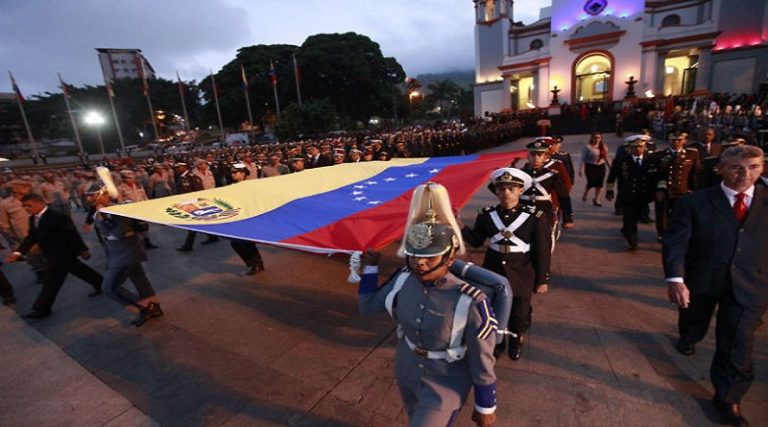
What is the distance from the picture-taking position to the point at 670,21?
34594 millimetres

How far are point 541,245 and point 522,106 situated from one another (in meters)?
43.0

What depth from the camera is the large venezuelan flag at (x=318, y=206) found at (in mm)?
3586

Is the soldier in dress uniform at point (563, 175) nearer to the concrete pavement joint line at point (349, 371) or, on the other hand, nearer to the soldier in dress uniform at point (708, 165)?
the soldier in dress uniform at point (708, 165)

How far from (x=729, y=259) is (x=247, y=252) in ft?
19.9

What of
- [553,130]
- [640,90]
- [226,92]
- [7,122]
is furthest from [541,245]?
[7,122]

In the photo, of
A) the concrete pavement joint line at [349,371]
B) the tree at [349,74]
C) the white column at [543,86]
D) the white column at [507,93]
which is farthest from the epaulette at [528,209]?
the tree at [349,74]

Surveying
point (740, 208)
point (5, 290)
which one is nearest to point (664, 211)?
point (740, 208)

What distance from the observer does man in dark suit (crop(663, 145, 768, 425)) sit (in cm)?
251

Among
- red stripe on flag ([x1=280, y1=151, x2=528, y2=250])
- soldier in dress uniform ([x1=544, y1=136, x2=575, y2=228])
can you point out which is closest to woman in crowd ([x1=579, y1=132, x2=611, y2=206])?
soldier in dress uniform ([x1=544, y1=136, x2=575, y2=228])

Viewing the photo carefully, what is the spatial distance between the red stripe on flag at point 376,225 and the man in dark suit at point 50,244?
4194 millimetres

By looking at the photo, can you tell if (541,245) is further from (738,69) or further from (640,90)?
(738,69)

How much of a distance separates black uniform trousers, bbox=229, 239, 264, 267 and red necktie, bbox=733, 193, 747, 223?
5968 millimetres

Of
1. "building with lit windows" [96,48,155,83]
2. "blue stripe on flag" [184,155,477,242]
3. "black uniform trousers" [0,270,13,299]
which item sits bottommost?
"black uniform trousers" [0,270,13,299]

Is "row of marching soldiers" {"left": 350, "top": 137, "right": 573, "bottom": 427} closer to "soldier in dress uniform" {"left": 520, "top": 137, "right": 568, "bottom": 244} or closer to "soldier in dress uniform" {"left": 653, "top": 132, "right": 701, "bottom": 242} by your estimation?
"soldier in dress uniform" {"left": 520, "top": 137, "right": 568, "bottom": 244}
